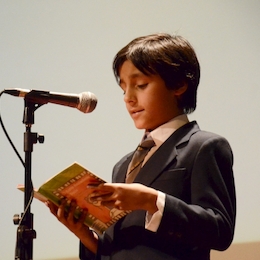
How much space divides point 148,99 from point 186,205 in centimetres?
30

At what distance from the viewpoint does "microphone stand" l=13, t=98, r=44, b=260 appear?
3.02ft

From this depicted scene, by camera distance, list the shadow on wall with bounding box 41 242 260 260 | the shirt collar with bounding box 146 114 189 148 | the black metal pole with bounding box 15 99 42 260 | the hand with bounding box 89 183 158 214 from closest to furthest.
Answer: the hand with bounding box 89 183 158 214 < the black metal pole with bounding box 15 99 42 260 < the shirt collar with bounding box 146 114 189 148 < the shadow on wall with bounding box 41 242 260 260

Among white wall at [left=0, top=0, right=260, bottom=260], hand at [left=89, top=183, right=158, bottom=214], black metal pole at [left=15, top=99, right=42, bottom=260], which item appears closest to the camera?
hand at [left=89, top=183, right=158, bottom=214]

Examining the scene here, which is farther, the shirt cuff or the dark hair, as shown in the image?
the dark hair

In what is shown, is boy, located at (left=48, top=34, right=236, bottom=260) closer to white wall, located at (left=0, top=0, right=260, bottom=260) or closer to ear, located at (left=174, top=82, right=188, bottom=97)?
ear, located at (left=174, top=82, right=188, bottom=97)

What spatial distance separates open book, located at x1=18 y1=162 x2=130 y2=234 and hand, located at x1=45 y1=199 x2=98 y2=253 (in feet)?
0.05

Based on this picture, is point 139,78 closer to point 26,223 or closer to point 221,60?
point 26,223

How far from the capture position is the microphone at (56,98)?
0.96m

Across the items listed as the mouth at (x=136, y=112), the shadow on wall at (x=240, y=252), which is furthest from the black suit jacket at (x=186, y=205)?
the shadow on wall at (x=240, y=252)

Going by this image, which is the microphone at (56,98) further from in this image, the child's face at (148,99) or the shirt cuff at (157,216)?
the shirt cuff at (157,216)

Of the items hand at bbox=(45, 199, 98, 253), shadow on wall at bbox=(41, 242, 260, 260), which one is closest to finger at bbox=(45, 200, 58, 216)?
hand at bbox=(45, 199, 98, 253)

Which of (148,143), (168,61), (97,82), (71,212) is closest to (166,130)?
(148,143)

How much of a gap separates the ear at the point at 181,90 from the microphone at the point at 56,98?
8.5 inches

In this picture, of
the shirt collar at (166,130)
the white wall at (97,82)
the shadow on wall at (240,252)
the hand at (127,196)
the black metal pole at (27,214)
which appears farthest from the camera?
the shadow on wall at (240,252)
